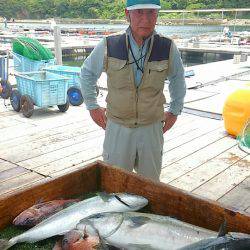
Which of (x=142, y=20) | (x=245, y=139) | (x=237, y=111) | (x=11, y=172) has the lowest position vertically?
(x=11, y=172)

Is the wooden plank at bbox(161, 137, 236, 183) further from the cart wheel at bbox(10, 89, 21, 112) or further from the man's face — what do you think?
the cart wheel at bbox(10, 89, 21, 112)

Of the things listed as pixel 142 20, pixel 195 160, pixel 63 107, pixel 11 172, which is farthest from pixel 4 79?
pixel 142 20

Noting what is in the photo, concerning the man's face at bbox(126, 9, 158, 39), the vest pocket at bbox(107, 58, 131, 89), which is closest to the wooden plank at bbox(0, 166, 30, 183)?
the vest pocket at bbox(107, 58, 131, 89)

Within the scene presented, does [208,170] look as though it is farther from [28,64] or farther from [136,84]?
[28,64]

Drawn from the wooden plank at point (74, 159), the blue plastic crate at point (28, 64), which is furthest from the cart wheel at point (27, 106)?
the wooden plank at point (74, 159)

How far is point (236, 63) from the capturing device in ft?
55.9

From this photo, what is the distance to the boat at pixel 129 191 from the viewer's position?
2.22m

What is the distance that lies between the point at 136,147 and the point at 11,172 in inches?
88.5

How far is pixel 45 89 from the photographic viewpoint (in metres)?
7.24

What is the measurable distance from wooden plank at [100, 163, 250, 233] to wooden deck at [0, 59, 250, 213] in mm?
1281

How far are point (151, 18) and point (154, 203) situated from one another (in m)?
1.36

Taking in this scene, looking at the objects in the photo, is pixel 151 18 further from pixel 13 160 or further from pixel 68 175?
pixel 13 160

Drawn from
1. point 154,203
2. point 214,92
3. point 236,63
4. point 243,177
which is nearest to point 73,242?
point 154,203

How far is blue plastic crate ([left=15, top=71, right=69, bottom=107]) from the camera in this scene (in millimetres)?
7199
